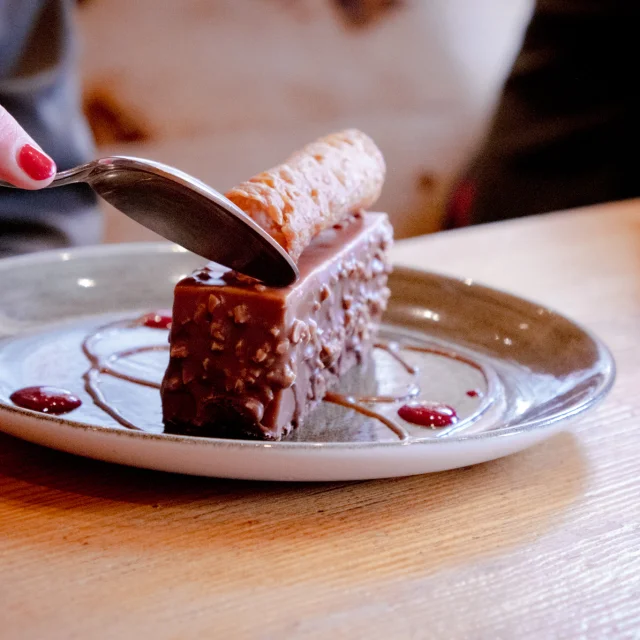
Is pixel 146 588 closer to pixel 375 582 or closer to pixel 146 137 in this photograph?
pixel 375 582

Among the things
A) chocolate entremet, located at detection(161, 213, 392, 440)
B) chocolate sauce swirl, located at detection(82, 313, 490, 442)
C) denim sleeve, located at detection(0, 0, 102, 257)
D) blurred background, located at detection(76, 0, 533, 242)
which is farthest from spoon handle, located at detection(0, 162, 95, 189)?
blurred background, located at detection(76, 0, 533, 242)

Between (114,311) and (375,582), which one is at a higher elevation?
(114,311)

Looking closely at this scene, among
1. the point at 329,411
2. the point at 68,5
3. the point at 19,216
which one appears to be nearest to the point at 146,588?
the point at 329,411

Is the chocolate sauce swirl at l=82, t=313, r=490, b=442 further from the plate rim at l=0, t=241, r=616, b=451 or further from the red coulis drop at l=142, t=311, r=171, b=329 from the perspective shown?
the plate rim at l=0, t=241, r=616, b=451

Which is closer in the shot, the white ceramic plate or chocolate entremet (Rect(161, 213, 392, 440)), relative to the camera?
the white ceramic plate

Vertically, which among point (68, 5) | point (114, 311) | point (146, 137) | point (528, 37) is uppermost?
point (528, 37)

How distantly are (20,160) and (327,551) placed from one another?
55 centimetres

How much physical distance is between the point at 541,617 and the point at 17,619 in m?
0.44

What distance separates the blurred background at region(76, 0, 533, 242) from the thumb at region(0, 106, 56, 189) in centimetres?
177

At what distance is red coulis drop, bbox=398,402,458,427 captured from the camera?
1126 millimetres

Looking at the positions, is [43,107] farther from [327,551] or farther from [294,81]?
[327,551]

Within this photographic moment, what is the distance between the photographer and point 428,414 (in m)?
1.14

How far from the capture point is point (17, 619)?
0.70 meters

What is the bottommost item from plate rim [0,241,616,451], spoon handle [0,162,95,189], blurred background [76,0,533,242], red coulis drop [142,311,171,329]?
plate rim [0,241,616,451]
